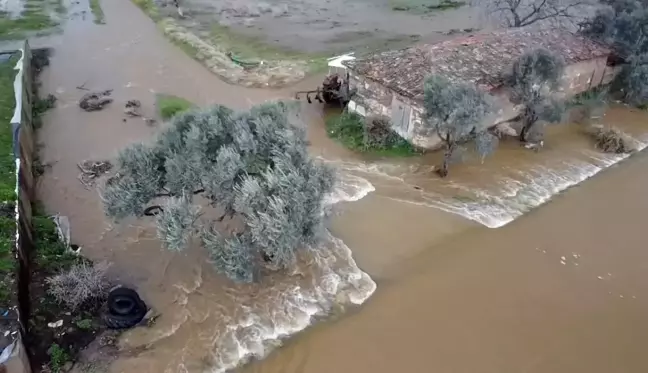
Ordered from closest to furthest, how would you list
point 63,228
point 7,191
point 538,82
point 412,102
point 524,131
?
point 7,191, point 63,228, point 412,102, point 538,82, point 524,131

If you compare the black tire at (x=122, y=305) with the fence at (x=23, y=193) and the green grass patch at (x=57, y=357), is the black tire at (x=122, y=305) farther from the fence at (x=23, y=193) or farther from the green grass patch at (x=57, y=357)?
the fence at (x=23, y=193)

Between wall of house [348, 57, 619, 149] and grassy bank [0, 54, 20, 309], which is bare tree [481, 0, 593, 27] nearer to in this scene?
wall of house [348, 57, 619, 149]

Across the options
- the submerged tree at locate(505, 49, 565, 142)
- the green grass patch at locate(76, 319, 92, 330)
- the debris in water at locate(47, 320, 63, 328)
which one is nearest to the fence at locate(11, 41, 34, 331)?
the debris in water at locate(47, 320, 63, 328)

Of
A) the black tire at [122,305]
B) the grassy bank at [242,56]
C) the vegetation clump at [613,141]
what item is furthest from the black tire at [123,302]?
the vegetation clump at [613,141]

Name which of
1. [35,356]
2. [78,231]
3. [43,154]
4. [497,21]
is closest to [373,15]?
[497,21]

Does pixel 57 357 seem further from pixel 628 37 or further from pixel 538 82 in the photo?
pixel 628 37

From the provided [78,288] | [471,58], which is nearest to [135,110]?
[78,288]
